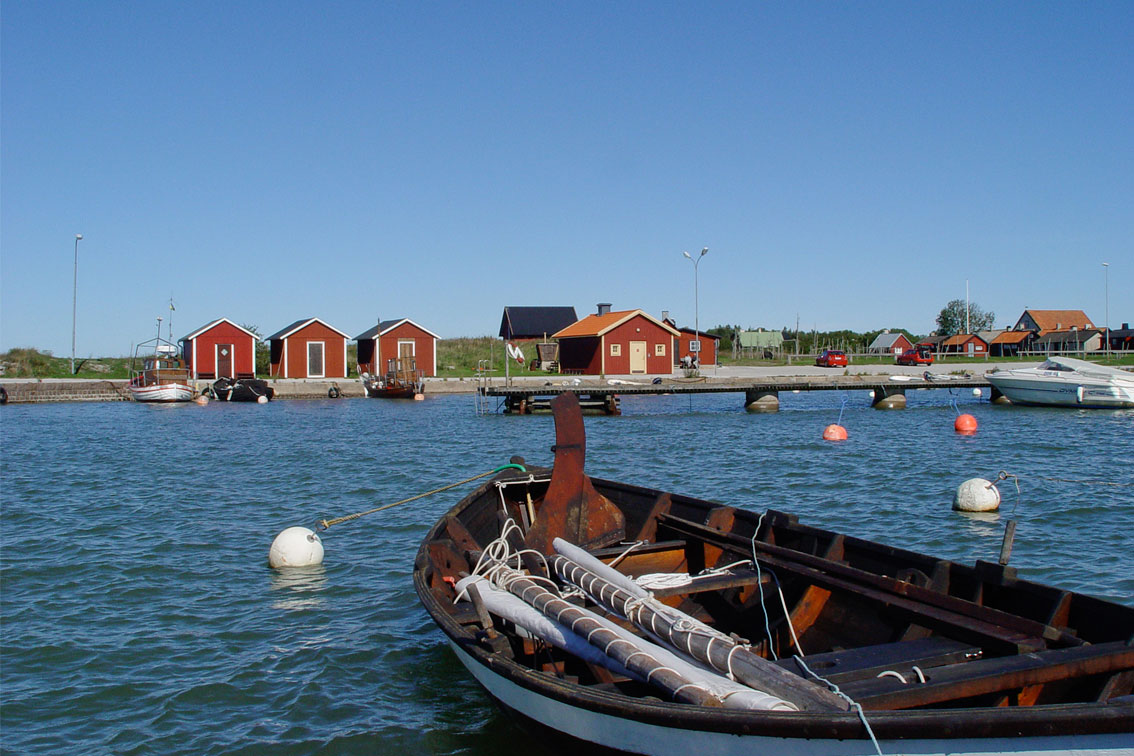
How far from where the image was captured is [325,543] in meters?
12.9

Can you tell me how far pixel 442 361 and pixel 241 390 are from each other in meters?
25.4

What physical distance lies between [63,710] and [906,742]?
22.6 feet

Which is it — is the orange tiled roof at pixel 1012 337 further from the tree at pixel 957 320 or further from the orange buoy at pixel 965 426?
the orange buoy at pixel 965 426

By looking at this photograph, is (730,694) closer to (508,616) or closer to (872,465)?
(508,616)

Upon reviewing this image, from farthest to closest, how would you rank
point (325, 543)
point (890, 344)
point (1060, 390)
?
point (890, 344) → point (1060, 390) → point (325, 543)

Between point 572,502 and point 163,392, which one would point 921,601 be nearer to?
point 572,502

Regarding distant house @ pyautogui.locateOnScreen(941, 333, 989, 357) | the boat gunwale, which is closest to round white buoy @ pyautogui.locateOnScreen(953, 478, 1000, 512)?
the boat gunwale

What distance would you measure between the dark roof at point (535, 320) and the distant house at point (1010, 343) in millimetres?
49724

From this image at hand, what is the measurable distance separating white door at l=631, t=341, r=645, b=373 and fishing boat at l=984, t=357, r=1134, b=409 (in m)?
21.6

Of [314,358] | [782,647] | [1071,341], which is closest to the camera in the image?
[782,647]

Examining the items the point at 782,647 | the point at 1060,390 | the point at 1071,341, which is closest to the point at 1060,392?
the point at 1060,390

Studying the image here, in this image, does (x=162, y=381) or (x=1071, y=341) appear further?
(x=1071, y=341)

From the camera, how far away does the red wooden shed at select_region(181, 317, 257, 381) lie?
176ft

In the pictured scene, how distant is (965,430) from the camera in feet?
91.7
